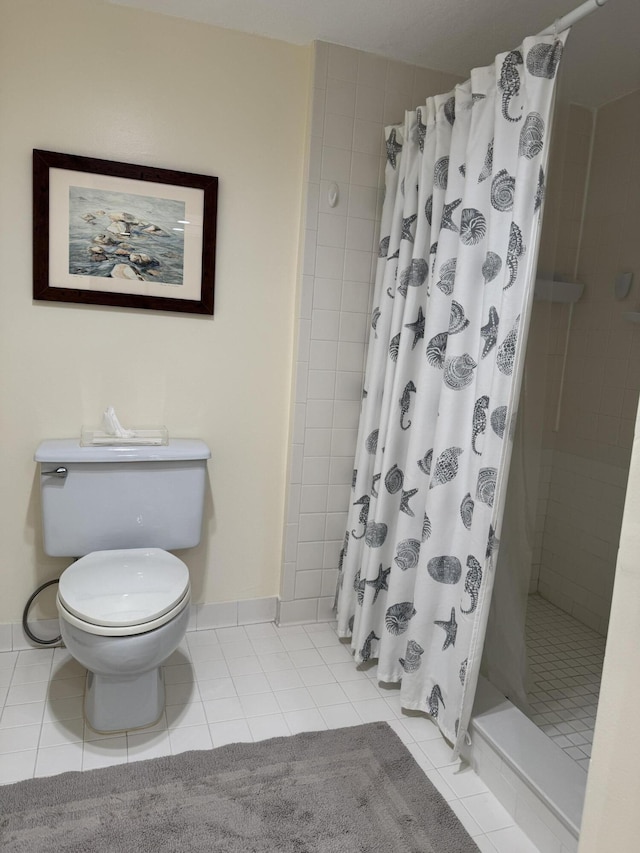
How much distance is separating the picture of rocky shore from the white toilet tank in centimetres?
62

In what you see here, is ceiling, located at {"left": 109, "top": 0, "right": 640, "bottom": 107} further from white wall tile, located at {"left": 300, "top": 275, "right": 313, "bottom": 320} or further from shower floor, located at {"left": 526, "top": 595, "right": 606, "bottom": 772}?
shower floor, located at {"left": 526, "top": 595, "right": 606, "bottom": 772}

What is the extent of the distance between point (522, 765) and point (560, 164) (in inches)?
63.1

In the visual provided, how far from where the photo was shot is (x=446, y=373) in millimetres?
1826

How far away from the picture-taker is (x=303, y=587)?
2.55m

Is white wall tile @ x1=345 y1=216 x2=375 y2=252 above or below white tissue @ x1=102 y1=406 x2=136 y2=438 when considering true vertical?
above

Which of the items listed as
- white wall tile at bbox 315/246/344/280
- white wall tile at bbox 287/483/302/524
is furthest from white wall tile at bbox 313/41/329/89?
white wall tile at bbox 287/483/302/524

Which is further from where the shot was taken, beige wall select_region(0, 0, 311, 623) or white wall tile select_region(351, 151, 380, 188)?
white wall tile select_region(351, 151, 380, 188)

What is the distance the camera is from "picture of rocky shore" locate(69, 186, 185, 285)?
208 cm

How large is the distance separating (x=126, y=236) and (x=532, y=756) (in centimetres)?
205

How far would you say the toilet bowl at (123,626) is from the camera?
1.66 metres

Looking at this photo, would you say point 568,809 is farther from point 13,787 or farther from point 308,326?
point 308,326

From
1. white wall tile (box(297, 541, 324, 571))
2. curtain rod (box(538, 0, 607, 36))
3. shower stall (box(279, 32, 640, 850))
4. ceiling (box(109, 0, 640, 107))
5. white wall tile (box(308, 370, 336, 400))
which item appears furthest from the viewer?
white wall tile (box(297, 541, 324, 571))

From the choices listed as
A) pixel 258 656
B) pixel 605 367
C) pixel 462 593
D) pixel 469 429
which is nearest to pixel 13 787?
pixel 258 656

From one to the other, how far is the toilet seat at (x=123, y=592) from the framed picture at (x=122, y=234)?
2.93ft
